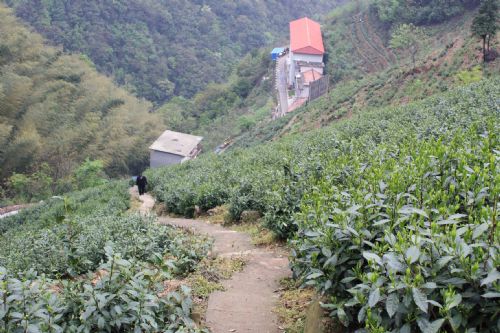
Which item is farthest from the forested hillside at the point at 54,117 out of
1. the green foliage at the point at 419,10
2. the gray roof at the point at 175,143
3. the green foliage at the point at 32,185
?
the green foliage at the point at 419,10

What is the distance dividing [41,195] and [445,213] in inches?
1143

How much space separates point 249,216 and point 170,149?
3181cm

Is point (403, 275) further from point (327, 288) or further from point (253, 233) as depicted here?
point (253, 233)

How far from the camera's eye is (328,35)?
5553 cm

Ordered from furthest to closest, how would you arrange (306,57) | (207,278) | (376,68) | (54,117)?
1. (306,57)
2. (376,68)
3. (54,117)
4. (207,278)

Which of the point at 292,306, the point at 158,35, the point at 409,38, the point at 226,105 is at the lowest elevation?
the point at 292,306

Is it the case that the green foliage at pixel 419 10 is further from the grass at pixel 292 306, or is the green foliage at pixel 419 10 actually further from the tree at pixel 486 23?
the grass at pixel 292 306

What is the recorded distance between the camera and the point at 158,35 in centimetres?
7369

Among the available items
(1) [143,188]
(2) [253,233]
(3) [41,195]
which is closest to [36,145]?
(3) [41,195]

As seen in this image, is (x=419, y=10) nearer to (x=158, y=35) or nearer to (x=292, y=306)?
(x=158, y=35)

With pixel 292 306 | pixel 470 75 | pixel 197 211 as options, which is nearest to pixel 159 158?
pixel 470 75

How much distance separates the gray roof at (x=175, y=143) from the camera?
40219 millimetres

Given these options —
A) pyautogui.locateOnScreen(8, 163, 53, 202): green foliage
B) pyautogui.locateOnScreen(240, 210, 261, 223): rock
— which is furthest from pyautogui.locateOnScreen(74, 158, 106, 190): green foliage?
pyautogui.locateOnScreen(240, 210, 261, 223): rock

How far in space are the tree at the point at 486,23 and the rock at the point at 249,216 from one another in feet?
70.3
